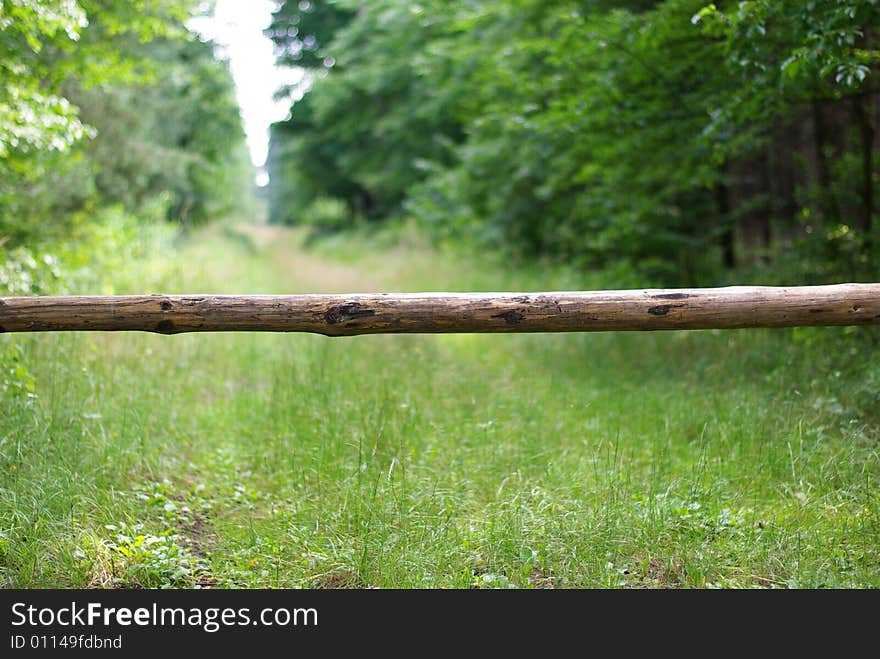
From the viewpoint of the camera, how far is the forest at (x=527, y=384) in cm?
368

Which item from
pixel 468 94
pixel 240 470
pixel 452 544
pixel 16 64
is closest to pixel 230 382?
pixel 240 470

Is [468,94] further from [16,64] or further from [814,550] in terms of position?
[814,550]

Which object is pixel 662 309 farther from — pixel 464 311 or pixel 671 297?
pixel 464 311

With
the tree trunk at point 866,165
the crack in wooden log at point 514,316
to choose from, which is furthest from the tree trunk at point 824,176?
the crack in wooden log at point 514,316

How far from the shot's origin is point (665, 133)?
8.02 m

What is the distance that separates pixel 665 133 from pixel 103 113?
37.3ft

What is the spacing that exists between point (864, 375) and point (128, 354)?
642 cm

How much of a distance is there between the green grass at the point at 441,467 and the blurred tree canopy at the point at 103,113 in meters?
2.69

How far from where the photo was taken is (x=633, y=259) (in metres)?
10.9

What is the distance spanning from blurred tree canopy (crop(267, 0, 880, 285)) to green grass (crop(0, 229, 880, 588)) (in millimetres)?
2301

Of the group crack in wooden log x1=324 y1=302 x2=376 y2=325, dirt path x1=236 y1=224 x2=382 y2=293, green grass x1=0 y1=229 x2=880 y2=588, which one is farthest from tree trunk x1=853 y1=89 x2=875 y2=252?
dirt path x1=236 y1=224 x2=382 y2=293

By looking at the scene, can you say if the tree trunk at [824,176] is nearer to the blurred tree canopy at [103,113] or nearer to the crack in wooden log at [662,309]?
the crack in wooden log at [662,309]

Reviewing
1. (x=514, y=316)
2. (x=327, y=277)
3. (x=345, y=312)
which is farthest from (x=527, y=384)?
(x=327, y=277)

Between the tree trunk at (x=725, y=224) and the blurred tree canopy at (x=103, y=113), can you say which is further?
the tree trunk at (x=725, y=224)
